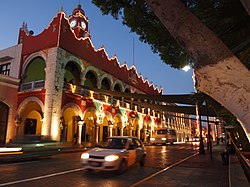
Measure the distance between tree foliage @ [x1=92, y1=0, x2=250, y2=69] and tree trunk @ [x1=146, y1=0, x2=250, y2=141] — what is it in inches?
62.6

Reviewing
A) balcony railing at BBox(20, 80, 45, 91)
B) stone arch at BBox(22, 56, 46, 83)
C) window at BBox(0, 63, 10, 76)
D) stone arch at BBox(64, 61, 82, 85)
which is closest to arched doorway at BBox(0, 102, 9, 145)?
balcony railing at BBox(20, 80, 45, 91)

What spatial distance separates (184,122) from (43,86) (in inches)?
2162

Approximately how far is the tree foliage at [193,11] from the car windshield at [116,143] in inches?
173

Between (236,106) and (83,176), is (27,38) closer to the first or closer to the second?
(83,176)

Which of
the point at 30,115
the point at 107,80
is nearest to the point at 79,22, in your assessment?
the point at 107,80

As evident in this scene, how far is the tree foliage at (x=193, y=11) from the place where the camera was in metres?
3.92

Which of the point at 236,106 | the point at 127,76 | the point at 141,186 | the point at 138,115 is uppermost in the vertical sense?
the point at 127,76

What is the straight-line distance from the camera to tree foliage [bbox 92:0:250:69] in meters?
3.92

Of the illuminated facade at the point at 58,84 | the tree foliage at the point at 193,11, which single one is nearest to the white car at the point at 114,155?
the tree foliage at the point at 193,11

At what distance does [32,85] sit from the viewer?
67.5 ft

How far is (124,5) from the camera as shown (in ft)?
25.9

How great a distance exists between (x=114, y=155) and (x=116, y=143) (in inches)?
61.9

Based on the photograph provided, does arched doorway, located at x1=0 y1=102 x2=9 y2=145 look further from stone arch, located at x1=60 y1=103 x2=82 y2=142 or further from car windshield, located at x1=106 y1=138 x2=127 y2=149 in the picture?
car windshield, located at x1=106 y1=138 x2=127 y2=149

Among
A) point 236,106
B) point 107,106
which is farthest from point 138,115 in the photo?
point 236,106
